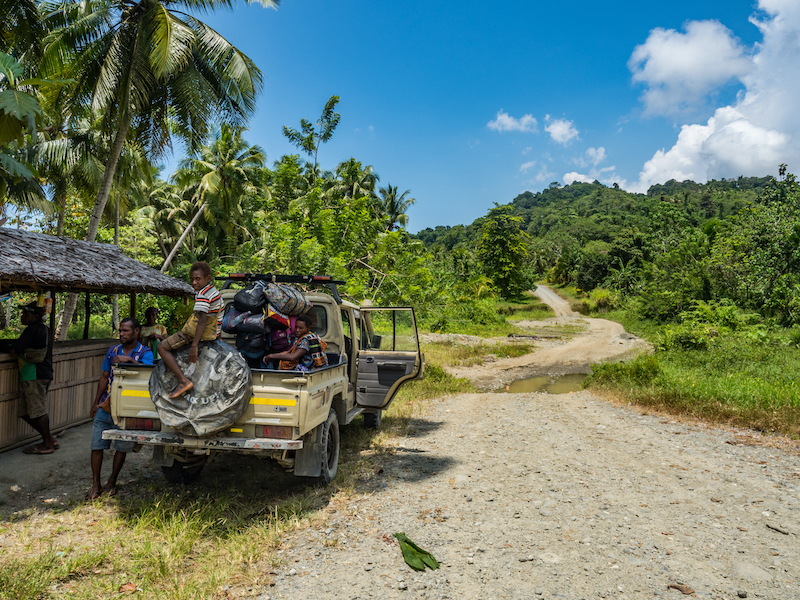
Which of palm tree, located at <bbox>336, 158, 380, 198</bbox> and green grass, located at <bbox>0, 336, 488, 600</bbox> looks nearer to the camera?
green grass, located at <bbox>0, 336, 488, 600</bbox>

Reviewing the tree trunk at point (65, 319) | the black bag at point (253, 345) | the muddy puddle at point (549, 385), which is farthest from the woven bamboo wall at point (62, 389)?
the muddy puddle at point (549, 385)

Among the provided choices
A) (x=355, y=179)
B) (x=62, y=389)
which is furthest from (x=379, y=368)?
(x=355, y=179)

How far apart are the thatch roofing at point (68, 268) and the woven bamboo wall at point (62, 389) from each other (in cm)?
103

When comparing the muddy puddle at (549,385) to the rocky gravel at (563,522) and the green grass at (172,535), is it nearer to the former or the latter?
the rocky gravel at (563,522)

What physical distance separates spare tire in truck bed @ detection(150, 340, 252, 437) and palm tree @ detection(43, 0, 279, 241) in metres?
9.61

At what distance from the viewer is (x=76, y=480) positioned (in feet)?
19.8

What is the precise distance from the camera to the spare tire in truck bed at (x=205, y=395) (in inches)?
176

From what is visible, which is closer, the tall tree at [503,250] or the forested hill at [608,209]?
the tall tree at [503,250]

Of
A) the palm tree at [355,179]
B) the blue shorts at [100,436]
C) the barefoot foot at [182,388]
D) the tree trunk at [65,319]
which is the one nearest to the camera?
the barefoot foot at [182,388]

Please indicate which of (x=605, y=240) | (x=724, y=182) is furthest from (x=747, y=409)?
(x=724, y=182)

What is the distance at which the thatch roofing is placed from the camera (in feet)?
21.3

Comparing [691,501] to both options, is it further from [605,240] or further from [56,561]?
[605,240]

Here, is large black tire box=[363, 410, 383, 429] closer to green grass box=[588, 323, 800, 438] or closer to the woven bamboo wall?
the woven bamboo wall

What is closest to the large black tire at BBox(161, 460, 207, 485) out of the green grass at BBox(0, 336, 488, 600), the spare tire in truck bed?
the green grass at BBox(0, 336, 488, 600)
